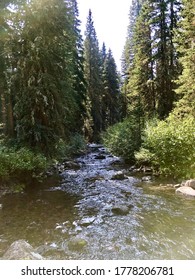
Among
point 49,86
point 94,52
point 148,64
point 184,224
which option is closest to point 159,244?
point 184,224

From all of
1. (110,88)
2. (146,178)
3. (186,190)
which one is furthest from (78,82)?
(186,190)

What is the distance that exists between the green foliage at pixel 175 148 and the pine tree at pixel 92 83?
999 inches

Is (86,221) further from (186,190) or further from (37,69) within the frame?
(37,69)

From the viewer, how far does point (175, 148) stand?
1152 cm

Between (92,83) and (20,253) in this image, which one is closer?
(20,253)

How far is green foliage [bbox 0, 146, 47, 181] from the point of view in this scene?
32.9ft

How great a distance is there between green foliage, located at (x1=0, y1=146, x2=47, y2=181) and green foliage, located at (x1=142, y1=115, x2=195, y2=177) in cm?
547

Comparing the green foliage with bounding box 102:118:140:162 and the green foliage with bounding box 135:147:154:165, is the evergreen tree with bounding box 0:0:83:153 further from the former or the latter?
the green foliage with bounding box 102:118:140:162

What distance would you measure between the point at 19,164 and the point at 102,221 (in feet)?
15.5

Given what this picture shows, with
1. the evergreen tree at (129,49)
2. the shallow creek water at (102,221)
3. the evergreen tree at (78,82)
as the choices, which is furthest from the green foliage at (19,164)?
the evergreen tree at (129,49)

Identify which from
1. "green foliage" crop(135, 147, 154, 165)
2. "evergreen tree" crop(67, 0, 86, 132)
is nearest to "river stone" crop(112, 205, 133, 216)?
"green foliage" crop(135, 147, 154, 165)

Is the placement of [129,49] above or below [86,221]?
above

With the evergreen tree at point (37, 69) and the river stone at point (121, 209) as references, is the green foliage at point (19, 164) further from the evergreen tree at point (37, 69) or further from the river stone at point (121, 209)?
the river stone at point (121, 209)
